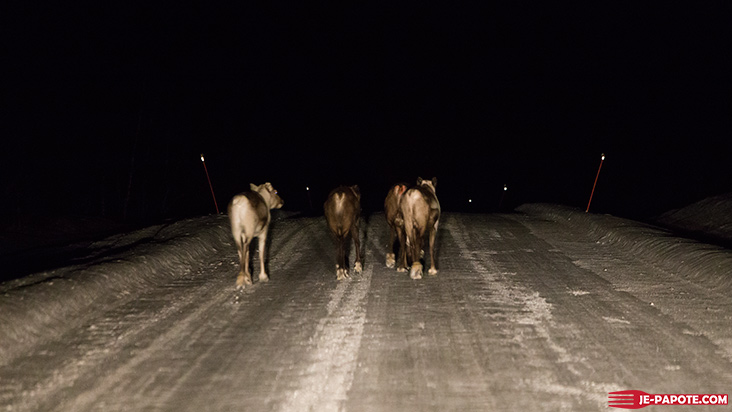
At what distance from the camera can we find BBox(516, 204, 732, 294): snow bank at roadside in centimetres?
942

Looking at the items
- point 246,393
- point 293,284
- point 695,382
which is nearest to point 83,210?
point 293,284

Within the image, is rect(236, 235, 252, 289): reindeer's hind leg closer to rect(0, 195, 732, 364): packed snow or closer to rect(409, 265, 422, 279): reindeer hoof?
rect(0, 195, 732, 364): packed snow

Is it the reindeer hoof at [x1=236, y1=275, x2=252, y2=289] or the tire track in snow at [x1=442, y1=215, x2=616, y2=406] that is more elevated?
the reindeer hoof at [x1=236, y1=275, x2=252, y2=289]

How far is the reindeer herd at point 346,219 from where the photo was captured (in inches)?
375

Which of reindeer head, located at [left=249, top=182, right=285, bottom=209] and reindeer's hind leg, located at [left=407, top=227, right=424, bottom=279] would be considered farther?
reindeer head, located at [left=249, top=182, right=285, bottom=209]

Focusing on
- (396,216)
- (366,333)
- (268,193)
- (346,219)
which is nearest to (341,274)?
(346,219)

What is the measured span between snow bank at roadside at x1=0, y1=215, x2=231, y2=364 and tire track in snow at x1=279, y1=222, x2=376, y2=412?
11.2 feet

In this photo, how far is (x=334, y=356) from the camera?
6133mm

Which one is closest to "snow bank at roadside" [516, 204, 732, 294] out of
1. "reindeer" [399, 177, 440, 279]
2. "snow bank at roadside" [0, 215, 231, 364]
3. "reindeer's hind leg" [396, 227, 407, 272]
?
"reindeer" [399, 177, 440, 279]

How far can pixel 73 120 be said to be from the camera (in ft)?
132

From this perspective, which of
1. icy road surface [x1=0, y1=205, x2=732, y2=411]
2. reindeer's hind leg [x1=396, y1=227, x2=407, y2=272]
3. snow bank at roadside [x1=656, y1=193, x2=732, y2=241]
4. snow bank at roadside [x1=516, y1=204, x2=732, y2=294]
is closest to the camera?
icy road surface [x1=0, y1=205, x2=732, y2=411]

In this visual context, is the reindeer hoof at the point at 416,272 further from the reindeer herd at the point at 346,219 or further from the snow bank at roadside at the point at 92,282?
the snow bank at roadside at the point at 92,282

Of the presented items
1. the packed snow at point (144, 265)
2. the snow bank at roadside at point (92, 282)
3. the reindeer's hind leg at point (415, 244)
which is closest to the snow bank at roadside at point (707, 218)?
the packed snow at point (144, 265)

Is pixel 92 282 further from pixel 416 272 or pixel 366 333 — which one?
pixel 416 272
